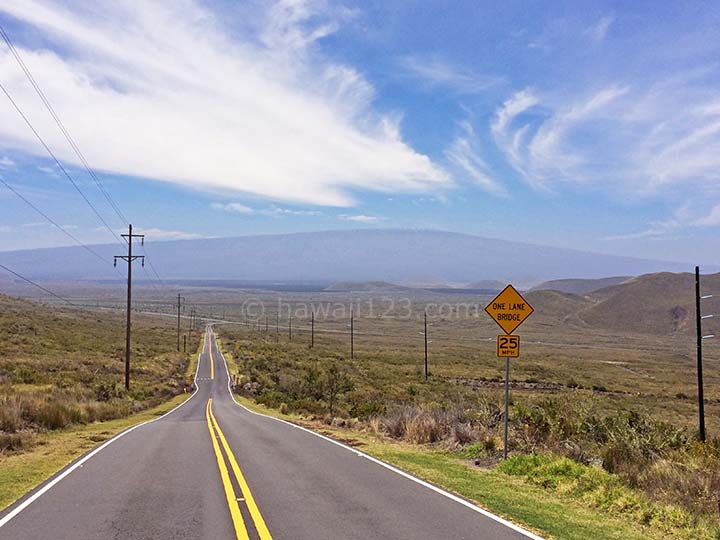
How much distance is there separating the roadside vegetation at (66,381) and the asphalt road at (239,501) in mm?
4043

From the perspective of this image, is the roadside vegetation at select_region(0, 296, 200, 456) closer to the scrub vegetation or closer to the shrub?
the shrub

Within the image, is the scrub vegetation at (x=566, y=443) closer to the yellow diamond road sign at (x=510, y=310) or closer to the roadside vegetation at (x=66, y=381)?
the yellow diamond road sign at (x=510, y=310)

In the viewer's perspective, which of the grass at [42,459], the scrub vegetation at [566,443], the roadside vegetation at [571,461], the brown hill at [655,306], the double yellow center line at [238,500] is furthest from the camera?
the brown hill at [655,306]

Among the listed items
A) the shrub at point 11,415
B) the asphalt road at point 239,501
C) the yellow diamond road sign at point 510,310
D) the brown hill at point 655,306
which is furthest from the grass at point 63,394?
the brown hill at point 655,306

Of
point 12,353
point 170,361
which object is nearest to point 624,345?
point 170,361

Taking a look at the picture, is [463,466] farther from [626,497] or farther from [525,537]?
[525,537]

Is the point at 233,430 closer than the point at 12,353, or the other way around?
the point at 233,430

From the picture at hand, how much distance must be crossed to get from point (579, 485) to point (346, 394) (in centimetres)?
3266

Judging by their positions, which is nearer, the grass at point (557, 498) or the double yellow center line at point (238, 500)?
the double yellow center line at point (238, 500)

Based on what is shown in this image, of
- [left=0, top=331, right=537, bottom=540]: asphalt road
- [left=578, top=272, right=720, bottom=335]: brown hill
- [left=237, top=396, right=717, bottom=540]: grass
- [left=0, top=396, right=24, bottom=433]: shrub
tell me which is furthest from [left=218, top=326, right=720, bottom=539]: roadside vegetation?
[left=578, top=272, right=720, bottom=335]: brown hill

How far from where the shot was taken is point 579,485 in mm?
10297

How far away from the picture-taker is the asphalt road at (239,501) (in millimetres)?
7312

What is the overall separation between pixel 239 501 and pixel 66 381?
2752 cm

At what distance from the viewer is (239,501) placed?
878cm
